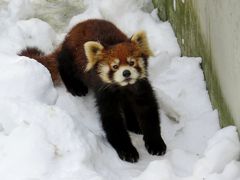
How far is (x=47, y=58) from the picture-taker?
4754mm

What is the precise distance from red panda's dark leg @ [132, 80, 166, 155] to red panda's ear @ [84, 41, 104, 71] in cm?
34

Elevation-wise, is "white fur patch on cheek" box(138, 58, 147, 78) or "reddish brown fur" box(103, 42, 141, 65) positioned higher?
"reddish brown fur" box(103, 42, 141, 65)

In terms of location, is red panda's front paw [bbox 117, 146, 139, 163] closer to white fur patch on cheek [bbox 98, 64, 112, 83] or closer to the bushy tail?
white fur patch on cheek [bbox 98, 64, 112, 83]

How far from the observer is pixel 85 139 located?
3.65 meters

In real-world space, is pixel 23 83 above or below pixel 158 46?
above

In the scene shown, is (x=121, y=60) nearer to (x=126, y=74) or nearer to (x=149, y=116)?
(x=126, y=74)

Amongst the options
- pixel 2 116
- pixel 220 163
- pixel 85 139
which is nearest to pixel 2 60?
pixel 2 116

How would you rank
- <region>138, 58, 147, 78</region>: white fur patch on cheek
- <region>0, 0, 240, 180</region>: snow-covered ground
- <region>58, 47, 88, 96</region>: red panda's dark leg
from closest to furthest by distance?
<region>0, 0, 240, 180</region>: snow-covered ground < <region>138, 58, 147, 78</region>: white fur patch on cheek < <region>58, 47, 88, 96</region>: red panda's dark leg

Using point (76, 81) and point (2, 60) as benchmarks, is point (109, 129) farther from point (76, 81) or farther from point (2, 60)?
point (2, 60)

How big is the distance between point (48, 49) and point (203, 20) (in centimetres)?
154

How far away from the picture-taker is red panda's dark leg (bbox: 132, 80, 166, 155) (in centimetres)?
405

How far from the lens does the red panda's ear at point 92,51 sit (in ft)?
13.1

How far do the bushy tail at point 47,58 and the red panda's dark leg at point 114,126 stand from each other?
2.15ft

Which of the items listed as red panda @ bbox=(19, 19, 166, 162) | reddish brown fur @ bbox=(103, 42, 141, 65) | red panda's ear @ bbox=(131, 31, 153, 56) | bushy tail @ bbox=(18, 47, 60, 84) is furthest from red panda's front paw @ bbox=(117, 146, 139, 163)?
bushy tail @ bbox=(18, 47, 60, 84)
